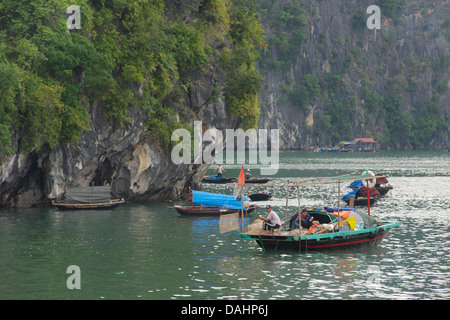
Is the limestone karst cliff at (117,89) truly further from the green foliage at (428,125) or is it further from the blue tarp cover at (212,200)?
the green foliage at (428,125)

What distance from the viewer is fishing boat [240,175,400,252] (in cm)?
Result: 2733

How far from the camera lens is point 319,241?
27.6m

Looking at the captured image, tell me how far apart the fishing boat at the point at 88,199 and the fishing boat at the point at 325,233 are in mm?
14623

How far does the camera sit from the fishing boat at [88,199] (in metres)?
39.7

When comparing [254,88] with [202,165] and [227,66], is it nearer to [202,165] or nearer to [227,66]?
[227,66]

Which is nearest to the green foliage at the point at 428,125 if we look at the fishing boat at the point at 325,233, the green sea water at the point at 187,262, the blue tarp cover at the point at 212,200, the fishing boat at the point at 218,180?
the fishing boat at the point at 218,180

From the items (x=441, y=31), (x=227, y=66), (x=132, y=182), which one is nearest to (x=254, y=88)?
A: (x=227, y=66)

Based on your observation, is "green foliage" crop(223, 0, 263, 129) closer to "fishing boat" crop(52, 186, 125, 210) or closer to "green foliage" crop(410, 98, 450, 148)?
"fishing boat" crop(52, 186, 125, 210)

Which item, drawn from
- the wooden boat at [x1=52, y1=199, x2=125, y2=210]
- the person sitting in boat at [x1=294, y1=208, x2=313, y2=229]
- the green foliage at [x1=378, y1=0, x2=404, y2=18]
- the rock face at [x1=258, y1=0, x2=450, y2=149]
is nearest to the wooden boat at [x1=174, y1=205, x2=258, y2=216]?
the wooden boat at [x1=52, y1=199, x2=125, y2=210]

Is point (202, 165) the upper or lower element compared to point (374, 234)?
upper

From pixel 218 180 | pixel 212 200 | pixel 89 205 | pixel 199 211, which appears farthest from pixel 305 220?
pixel 218 180

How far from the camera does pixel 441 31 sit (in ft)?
623

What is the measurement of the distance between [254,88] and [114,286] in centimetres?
2926
